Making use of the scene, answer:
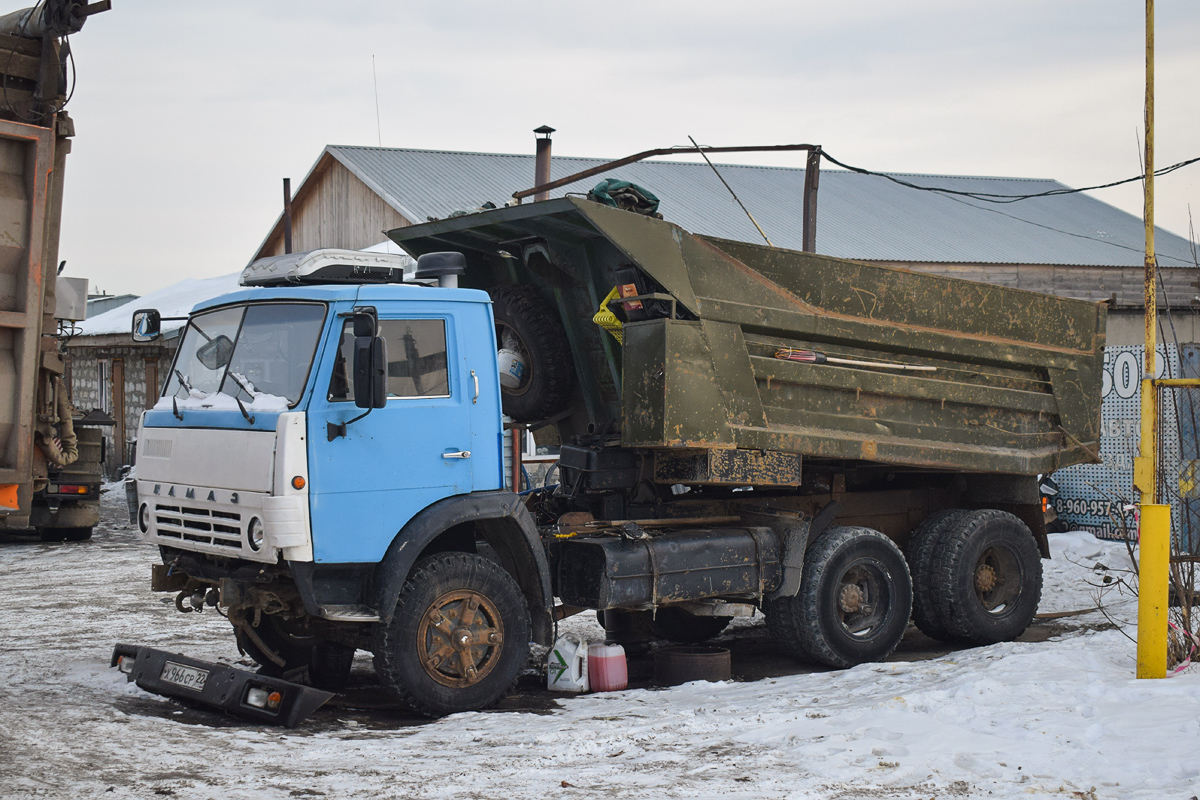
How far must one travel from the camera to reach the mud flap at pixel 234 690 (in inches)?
250

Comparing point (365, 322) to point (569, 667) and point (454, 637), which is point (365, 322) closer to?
point (454, 637)

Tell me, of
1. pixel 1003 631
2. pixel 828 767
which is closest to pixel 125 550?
pixel 1003 631

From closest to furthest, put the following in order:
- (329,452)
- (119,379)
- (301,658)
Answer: (329,452)
(301,658)
(119,379)

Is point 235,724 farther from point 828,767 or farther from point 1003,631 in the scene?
point 1003,631

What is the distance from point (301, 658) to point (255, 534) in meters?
1.85

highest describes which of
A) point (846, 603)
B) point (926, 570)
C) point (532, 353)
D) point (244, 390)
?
point (532, 353)

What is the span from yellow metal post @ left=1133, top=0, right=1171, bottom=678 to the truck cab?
347cm

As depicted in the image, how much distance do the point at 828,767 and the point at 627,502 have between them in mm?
3167

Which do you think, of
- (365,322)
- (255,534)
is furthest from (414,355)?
(255,534)

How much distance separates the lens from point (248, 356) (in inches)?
264

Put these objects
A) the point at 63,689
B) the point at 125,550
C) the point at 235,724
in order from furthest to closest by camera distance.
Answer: the point at 125,550 < the point at 63,689 < the point at 235,724

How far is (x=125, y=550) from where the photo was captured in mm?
15320

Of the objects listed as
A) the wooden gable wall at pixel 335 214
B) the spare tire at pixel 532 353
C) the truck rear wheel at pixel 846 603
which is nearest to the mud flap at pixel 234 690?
the spare tire at pixel 532 353

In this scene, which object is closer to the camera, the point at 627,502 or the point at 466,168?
the point at 627,502
